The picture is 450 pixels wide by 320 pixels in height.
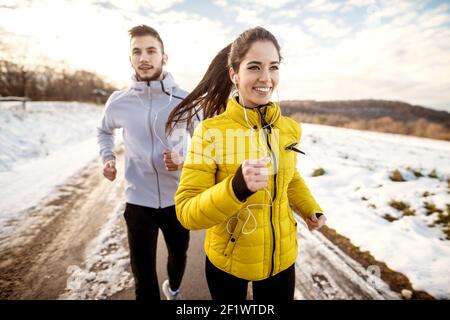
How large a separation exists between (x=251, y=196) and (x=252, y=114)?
1.52 feet

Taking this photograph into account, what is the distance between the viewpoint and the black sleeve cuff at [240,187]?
44.3 inches

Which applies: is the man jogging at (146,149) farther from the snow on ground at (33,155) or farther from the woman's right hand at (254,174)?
the snow on ground at (33,155)

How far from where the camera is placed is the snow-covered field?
3.22m

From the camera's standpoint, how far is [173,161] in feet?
6.63

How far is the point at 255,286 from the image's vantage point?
5.41ft

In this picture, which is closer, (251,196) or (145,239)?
(251,196)

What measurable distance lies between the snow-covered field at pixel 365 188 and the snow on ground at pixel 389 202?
0.4 inches

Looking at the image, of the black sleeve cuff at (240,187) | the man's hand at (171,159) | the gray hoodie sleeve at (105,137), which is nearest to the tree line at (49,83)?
the gray hoodie sleeve at (105,137)

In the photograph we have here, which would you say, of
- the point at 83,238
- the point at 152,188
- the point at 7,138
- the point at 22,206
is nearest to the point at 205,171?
the point at 152,188

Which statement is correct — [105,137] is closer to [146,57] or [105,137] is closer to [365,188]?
[146,57]

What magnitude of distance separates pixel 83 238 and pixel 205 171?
3.13m

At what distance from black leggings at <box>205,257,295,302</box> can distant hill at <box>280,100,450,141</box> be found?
2.29m

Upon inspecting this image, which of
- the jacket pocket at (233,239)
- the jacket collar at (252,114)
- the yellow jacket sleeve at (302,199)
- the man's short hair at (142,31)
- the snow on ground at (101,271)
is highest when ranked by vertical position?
the man's short hair at (142,31)

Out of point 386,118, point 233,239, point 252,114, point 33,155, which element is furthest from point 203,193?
point 386,118
